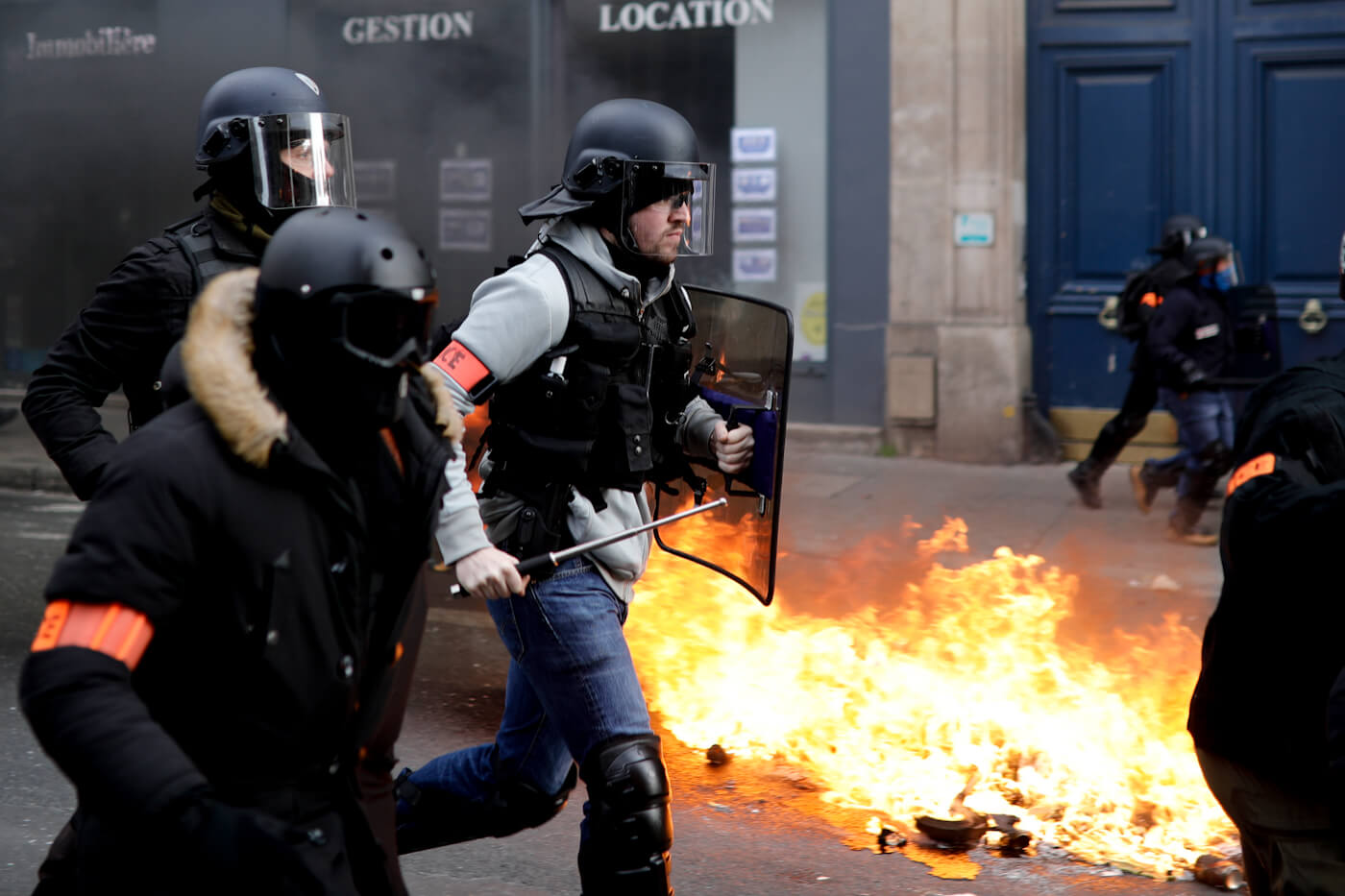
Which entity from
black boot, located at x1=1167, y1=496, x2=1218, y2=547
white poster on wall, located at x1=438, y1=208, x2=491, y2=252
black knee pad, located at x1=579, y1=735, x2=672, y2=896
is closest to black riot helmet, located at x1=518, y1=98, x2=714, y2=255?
black knee pad, located at x1=579, y1=735, x2=672, y2=896

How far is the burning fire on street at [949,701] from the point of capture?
162 inches

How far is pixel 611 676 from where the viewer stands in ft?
10.2

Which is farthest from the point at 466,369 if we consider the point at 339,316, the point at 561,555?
the point at 339,316

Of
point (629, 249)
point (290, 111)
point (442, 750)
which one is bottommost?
point (442, 750)

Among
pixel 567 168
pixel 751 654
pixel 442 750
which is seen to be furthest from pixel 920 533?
pixel 567 168

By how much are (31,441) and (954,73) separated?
22.2ft

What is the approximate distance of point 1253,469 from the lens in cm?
261

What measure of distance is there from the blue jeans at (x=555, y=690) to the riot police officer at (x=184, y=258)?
1009mm

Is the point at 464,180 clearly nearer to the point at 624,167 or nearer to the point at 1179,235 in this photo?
the point at 1179,235

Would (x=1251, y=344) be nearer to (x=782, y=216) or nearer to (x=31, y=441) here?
(x=782, y=216)

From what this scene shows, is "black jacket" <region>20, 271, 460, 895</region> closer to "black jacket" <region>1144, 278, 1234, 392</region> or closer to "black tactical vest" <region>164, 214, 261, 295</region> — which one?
"black tactical vest" <region>164, 214, 261, 295</region>

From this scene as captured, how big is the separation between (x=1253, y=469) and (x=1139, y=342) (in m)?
6.19

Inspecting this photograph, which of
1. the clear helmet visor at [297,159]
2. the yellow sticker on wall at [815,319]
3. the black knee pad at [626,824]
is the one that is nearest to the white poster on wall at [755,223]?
the yellow sticker on wall at [815,319]

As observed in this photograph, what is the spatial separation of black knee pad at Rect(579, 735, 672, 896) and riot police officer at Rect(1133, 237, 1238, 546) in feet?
19.0
